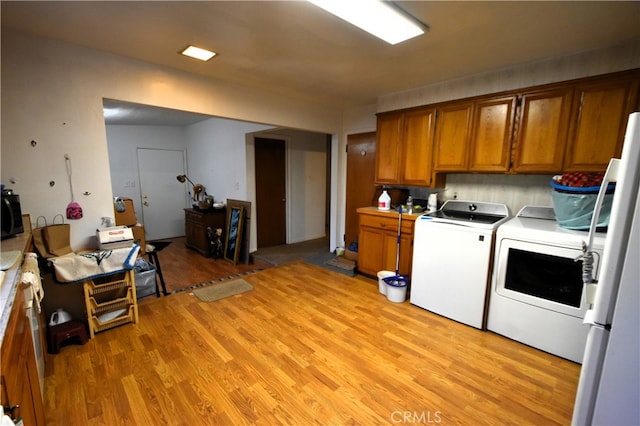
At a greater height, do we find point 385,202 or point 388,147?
point 388,147

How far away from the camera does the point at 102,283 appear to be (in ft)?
7.85

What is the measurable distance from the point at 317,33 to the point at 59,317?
2970mm

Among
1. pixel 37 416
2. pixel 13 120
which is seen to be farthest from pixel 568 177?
pixel 13 120

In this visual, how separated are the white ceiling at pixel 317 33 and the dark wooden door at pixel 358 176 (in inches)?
54.3

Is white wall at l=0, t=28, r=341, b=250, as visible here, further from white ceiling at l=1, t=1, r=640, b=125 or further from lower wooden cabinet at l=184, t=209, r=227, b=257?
lower wooden cabinet at l=184, t=209, r=227, b=257

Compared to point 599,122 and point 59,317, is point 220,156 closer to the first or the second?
point 59,317

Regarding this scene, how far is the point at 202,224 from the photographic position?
15.0ft

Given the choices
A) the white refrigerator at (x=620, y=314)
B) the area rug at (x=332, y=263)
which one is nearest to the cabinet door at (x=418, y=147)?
the area rug at (x=332, y=263)

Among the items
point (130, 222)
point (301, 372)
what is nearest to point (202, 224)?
point (130, 222)

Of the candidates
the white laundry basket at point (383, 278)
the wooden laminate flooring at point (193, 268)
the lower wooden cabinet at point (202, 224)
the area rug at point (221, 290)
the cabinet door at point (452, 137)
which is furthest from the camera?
the lower wooden cabinet at point (202, 224)

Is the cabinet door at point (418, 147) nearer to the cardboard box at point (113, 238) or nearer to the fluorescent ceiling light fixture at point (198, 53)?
the fluorescent ceiling light fixture at point (198, 53)

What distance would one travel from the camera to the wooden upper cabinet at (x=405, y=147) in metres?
3.16

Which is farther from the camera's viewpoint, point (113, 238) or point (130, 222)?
point (130, 222)

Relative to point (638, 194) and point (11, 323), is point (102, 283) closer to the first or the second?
point (11, 323)
